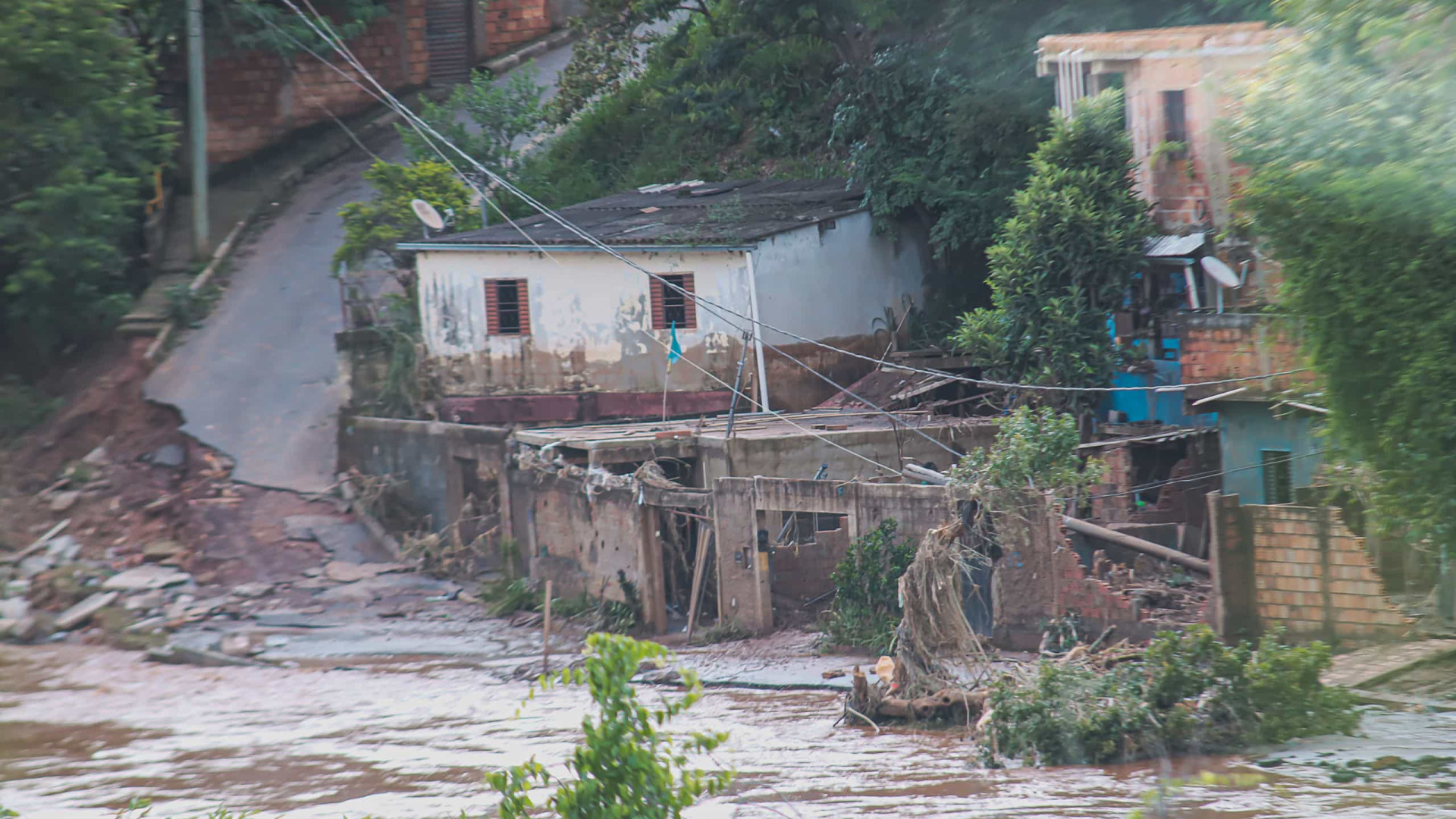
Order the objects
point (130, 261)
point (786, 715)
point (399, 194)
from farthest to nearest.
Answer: point (130, 261) < point (399, 194) < point (786, 715)

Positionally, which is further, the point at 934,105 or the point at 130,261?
the point at 130,261

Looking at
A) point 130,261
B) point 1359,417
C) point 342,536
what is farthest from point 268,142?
point 1359,417

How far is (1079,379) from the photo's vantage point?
2038cm

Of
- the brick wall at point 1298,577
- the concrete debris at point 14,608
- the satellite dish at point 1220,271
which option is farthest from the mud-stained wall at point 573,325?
the brick wall at point 1298,577

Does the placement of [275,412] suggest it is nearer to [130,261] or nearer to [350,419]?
[350,419]

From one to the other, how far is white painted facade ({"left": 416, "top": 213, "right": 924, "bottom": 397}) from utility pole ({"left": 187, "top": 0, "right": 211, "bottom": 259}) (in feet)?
28.0

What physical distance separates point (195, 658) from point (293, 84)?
71.2 ft

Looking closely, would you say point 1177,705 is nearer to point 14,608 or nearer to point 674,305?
point 674,305

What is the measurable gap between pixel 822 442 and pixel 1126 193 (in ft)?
18.4

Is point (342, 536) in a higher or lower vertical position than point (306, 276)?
lower

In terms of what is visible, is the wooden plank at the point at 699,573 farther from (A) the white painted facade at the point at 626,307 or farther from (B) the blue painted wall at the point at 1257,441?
(B) the blue painted wall at the point at 1257,441

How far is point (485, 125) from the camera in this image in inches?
1234

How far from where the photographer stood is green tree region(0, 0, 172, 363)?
24750 millimetres

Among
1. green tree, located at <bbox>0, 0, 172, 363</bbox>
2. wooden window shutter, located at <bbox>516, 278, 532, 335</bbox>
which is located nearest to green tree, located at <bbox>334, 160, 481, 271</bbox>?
wooden window shutter, located at <bbox>516, 278, 532, 335</bbox>
